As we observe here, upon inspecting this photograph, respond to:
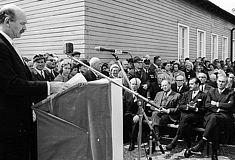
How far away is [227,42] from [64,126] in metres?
23.1

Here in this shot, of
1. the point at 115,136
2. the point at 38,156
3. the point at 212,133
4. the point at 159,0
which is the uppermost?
the point at 159,0

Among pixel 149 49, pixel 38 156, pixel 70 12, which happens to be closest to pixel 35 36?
pixel 70 12

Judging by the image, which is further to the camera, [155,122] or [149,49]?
[149,49]

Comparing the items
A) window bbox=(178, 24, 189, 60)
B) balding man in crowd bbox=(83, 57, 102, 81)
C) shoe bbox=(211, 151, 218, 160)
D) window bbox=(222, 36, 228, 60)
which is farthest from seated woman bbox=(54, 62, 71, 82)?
window bbox=(222, 36, 228, 60)

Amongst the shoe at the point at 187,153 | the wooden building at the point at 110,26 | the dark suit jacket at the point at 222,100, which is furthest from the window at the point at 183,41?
the shoe at the point at 187,153

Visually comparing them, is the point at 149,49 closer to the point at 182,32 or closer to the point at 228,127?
the point at 182,32

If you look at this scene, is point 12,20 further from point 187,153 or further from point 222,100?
point 222,100

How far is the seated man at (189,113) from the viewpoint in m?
5.58

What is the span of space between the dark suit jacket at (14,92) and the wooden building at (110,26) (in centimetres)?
598

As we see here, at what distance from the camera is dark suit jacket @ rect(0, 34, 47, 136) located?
6.23ft

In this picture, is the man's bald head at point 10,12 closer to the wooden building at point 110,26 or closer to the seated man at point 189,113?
the seated man at point 189,113

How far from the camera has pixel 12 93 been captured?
75.2 inches

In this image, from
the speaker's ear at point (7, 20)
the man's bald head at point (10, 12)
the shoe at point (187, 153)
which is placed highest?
the man's bald head at point (10, 12)

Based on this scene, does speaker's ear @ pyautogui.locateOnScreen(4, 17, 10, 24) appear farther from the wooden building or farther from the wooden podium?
the wooden building
